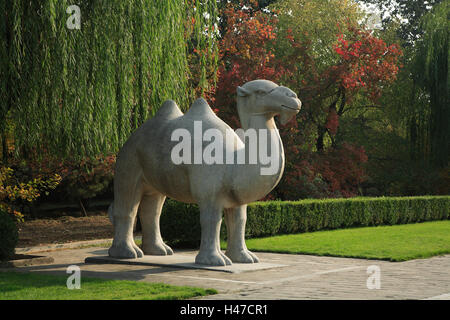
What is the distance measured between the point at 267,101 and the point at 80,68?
9.12 feet

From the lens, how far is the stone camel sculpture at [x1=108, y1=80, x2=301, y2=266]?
912 cm

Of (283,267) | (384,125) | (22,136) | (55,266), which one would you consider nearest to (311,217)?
(283,267)

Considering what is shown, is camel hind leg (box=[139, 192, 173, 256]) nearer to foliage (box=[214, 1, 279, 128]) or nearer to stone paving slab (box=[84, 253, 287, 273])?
stone paving slab (box=[84, 253, 287, 273])

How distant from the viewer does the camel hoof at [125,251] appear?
1002 cm

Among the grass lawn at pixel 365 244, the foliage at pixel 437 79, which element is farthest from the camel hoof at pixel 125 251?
the foliage at pixel 437 79

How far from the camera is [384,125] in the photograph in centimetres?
2831

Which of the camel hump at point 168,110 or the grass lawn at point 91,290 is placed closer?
the grass lawn at point 91,290

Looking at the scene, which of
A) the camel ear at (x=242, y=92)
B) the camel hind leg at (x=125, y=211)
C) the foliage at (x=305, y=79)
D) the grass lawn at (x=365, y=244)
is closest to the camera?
the camel ear at (x=242, y=92)

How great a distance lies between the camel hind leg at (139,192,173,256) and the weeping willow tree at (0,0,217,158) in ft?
4.23

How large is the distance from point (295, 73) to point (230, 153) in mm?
11189

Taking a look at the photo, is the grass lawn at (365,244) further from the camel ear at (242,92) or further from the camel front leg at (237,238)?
the camel ear at (242,92)

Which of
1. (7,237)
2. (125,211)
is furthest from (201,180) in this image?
(7,237)

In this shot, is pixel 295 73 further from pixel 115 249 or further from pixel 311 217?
pixel 115 249
